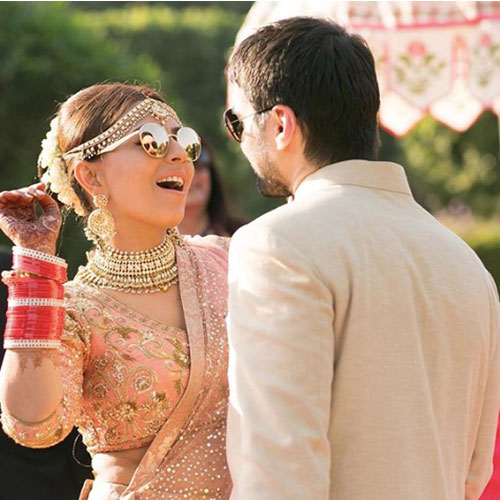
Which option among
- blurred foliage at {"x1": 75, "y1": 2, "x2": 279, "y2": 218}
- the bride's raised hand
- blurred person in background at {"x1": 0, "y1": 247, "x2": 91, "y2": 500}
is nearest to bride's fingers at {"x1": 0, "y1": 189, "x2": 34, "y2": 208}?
the bride's raised hand

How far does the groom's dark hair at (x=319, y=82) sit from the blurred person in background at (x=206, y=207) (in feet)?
10.9

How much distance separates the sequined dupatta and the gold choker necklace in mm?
123

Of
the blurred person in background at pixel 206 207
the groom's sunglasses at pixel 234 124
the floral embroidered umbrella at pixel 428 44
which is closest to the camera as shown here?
the groom's sunglasses at pixel 234 124

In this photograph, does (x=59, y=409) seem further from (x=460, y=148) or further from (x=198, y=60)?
(x=460, y=148)

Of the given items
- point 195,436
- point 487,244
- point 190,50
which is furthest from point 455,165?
point 195,436

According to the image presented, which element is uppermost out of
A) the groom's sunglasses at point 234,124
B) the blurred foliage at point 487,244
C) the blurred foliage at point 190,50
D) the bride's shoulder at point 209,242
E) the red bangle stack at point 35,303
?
the groom's sunglasses at point 234,124

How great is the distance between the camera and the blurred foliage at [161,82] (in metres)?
8.54

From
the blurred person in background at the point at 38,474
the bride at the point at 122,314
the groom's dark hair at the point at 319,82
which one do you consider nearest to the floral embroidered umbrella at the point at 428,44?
the blurred person in background at the point at 38,474

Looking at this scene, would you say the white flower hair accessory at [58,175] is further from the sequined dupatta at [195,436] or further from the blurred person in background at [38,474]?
the blurred person in background at [38,474]

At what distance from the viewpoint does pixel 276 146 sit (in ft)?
7.14

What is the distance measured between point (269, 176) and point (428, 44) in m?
4.87

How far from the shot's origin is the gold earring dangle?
2654mm

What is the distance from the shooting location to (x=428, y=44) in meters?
6.82

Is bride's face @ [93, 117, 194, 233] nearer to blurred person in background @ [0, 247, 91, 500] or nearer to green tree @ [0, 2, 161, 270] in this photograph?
blurred person in background @ [0, 247, 91, 500]
